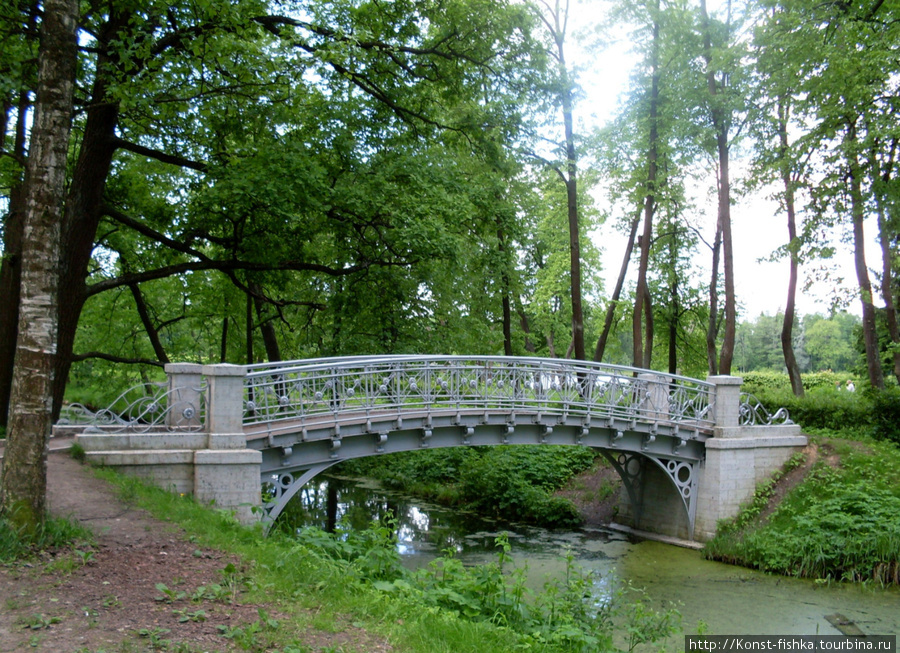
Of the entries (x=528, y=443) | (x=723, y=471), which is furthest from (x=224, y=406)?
(x=723, y=471)

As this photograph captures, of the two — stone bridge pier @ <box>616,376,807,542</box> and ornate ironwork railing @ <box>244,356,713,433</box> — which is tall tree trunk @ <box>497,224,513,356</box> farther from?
stone bridge pier @ <box>616,376,807,542</box>

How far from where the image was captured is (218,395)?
→ 31.9 feet

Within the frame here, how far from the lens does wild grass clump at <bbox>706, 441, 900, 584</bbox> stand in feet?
41.5

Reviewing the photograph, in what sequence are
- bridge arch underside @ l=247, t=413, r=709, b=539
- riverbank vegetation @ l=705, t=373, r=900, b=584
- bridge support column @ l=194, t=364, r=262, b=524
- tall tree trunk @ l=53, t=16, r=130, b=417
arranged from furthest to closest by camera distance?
riverbank vegetation @ l=705, t=373, r=900, b=584 → tall tree trunk @ l=53, t=16, r=130, b=417 → bridge arch underside @ l=247, t=413, r=709, b=539 → bridge support column @ l=194, t=364, r=262, b=524

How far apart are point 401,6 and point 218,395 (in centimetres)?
901

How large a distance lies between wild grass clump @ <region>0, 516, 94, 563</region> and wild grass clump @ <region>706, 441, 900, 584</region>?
11.4m

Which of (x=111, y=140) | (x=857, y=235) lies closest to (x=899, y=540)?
(x=857, y=235)

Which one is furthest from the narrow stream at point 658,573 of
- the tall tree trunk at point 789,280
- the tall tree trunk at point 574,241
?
the tall tree trunk at point 789,280

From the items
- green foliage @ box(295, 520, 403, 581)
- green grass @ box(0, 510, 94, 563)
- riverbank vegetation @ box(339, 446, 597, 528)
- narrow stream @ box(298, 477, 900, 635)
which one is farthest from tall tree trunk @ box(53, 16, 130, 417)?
riverbank vegetation @ box(339, 446, 597, 528)

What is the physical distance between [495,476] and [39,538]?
45.1 ft

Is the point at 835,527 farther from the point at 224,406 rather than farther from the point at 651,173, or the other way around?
the point at 651,173

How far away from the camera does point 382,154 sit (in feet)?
51.2

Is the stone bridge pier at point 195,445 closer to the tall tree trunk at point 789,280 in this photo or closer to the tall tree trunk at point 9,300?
the tall tree trunk at point 9,300

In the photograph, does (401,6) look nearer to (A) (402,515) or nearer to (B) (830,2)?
(B) (830,2)
